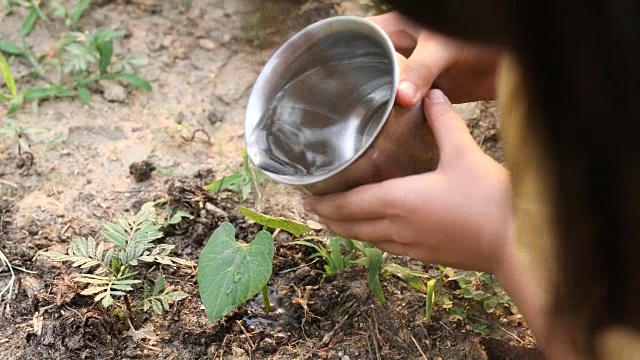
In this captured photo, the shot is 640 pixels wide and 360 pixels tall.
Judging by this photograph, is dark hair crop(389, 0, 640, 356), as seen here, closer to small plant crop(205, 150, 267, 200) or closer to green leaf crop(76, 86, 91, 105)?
small plant crop(205, 150, 267, 200)

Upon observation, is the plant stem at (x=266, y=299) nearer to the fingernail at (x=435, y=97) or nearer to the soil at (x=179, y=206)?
the soil at (x=179, y=206)

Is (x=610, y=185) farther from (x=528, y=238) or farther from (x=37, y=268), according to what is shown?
(x=37, y=268)

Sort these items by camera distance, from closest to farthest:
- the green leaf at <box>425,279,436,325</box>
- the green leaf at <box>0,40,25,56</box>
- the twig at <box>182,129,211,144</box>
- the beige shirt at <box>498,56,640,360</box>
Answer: the beige shirt at <box>498,56,640,360</box> → the green leaf at <box>425,279,436,325</box> → the twig at <box>182,129,211,144</box> → the green leaf at <box>0,40,25,56</box>

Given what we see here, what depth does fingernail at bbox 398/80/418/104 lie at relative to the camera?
1020 millimetres

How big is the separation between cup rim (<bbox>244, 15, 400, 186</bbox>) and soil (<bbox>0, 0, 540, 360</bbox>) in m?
0.06

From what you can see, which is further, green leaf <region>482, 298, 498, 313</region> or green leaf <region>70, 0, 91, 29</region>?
green leaf <region>70, 0, 91, 29</region>

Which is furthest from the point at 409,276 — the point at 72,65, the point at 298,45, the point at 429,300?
the point at 72,65

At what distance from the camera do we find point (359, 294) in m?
1.33

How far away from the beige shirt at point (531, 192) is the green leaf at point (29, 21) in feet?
4.17

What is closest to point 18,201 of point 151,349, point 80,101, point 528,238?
point 80,101

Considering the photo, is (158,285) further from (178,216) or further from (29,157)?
(29,157)

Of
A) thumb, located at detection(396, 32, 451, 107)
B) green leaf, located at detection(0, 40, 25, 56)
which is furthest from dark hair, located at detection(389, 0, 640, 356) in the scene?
green leaf, located at detection(0, 40, 25, 56)

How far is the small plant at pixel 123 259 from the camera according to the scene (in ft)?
4.24

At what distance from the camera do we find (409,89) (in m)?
1.03
